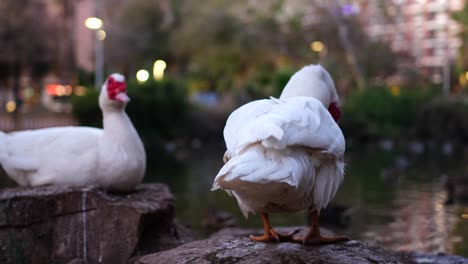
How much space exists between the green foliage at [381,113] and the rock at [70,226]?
105ft

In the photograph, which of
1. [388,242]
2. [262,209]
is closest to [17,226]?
[262,209]

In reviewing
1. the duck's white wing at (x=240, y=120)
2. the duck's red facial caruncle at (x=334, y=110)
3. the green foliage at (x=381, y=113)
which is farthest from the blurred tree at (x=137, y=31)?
the duck's white wing at (x=240, y=120)

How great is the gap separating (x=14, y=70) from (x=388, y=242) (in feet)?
124

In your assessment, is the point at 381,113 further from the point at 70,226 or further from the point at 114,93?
the point at 70,226

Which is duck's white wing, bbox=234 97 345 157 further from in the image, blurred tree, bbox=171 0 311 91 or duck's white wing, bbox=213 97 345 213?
blurred tree, bbox=171 0 311 91

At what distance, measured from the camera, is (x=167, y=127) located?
118ft

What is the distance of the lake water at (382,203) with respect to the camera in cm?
Result: 1138

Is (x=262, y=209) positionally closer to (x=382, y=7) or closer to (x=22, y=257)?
Answer: (x=22, y=257)

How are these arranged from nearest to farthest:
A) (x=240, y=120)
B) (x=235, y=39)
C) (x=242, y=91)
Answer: (x=240, y=120)
(x=242, y=91)
(x=235, y=39)

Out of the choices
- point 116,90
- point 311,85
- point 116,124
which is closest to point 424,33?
point 116,90

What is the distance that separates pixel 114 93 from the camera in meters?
7.98

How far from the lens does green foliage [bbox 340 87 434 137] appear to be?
1555 inches

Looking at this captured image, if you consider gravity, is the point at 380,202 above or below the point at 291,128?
below

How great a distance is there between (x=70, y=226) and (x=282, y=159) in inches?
118
